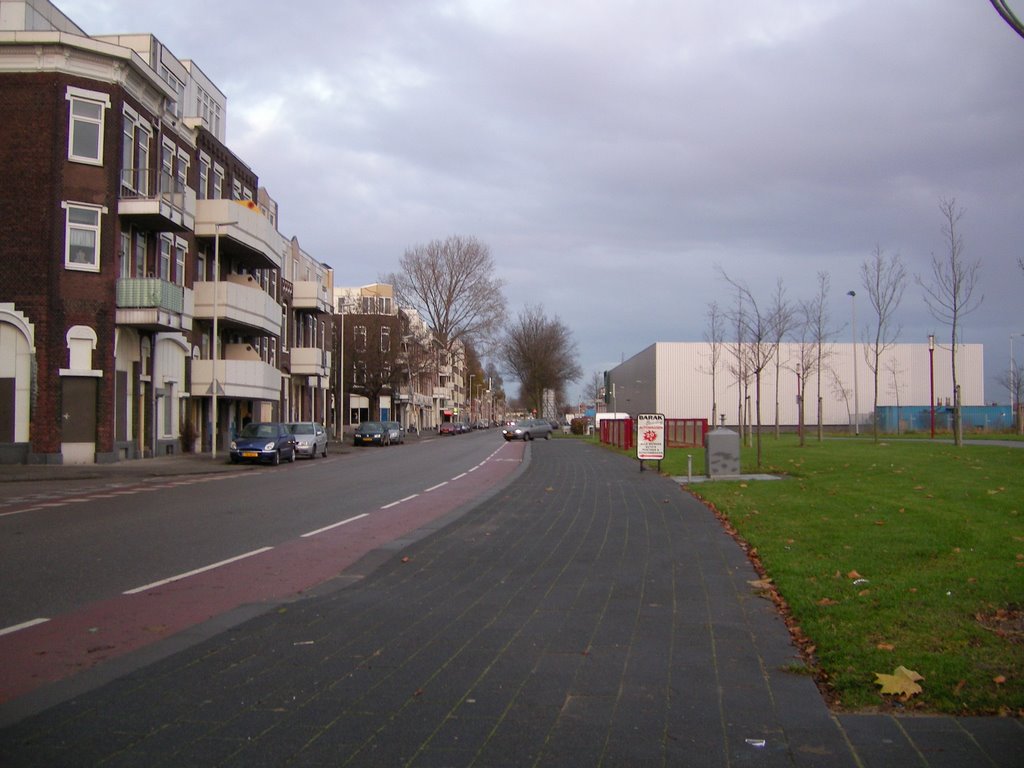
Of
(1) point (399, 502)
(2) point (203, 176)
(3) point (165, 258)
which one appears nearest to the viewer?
(1) point (399, 502)

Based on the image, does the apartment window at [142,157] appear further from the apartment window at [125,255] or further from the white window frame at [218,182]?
the white window frame at [218,182]

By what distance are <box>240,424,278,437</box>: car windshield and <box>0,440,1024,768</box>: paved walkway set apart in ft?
87.0

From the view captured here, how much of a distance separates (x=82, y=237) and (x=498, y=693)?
91.3ft

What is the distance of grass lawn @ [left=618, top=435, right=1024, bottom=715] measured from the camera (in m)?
5.41

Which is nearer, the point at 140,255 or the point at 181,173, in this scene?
the point at 140,255

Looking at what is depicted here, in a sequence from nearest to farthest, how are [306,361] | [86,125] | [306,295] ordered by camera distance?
[86,125]
[306,361]
[306,295]

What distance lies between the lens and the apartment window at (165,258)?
111 ft

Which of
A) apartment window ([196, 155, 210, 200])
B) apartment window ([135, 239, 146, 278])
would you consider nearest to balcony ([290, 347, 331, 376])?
apartment window ([196, 155, 210, 200])

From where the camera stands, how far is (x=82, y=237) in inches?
1133

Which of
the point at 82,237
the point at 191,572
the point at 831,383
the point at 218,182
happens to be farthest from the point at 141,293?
the point at 831,383

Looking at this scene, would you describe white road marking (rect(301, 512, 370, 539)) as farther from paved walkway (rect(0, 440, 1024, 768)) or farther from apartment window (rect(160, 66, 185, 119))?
apartment window (rect(160, 66, 185, 119))

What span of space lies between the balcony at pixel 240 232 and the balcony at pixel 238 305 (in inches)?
55.2

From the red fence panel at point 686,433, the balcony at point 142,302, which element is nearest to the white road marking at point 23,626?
the balcony at point 142,302

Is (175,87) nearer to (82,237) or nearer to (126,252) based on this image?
(126,252)
